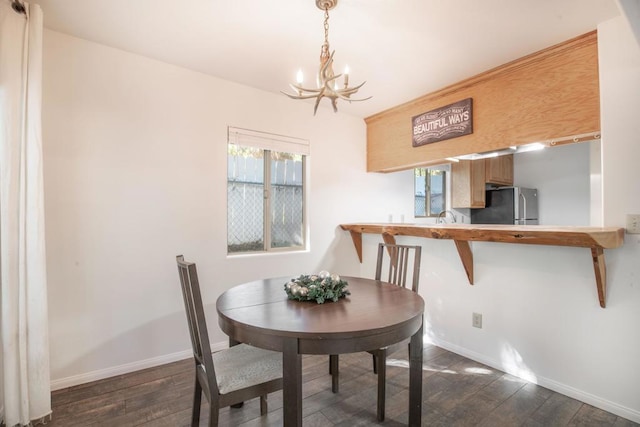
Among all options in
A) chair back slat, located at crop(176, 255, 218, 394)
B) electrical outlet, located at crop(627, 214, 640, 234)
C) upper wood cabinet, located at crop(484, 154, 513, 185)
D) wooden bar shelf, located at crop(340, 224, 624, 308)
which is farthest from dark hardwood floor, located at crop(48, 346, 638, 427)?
upper wood cabinet, located at crop(484, 154, 513, 185)

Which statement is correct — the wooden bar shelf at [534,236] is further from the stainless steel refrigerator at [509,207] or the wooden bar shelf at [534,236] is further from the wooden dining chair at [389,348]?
the stainless steel refrigerator at [509,207]

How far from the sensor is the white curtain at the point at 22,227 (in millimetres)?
1661

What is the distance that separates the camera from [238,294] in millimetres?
1820

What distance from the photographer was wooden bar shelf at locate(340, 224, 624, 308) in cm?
172

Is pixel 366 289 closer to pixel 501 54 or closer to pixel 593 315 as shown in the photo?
pixel 593 315

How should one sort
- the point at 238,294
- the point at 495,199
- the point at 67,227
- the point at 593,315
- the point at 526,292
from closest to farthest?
the point at 238,294 → the point at 593,315 → the point at 67,227 → the point at 526,292 → the point at 495,199

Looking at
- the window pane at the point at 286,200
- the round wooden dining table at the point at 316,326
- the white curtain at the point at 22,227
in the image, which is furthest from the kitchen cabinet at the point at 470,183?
the white curtain at the point at 22,227

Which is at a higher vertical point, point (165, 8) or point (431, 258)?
point (165, 8)

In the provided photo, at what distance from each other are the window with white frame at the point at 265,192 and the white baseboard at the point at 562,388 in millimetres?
1846

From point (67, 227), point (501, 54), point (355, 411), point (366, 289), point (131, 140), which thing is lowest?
point (355, 411)

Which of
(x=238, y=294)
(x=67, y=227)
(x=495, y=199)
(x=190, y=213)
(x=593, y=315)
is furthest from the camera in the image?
(x=495, y=199)

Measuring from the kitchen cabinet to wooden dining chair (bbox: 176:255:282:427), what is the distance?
366cm

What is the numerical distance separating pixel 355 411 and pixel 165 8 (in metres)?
2.75

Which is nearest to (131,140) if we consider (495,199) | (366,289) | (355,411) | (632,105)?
(366,289)
